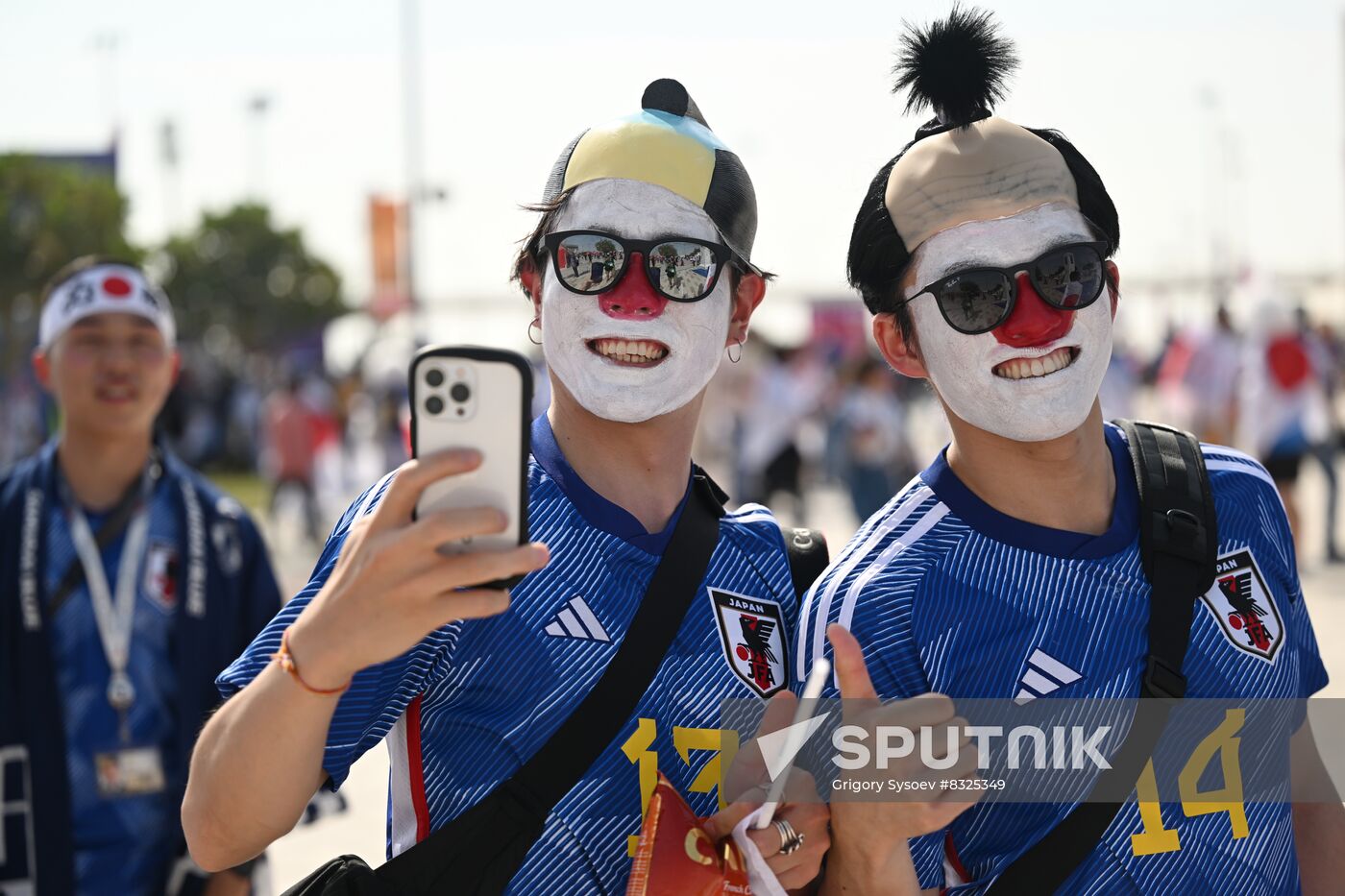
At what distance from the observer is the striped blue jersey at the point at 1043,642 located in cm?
245

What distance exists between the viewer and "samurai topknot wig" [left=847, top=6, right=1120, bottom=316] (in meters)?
2.61

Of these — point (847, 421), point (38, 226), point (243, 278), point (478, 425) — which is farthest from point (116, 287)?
point (243, 278)

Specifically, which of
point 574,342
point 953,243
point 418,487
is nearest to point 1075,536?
point 953,243

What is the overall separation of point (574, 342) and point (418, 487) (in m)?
0.88

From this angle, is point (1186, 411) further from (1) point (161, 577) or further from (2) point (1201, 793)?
(2) point (1201, 793)

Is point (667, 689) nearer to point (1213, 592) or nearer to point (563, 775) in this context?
point (563, 775)

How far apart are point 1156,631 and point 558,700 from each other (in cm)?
99

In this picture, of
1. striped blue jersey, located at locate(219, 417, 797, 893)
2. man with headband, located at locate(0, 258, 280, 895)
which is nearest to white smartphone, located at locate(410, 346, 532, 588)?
striped blue jersey, located at locate(219, 417, 797, 893)

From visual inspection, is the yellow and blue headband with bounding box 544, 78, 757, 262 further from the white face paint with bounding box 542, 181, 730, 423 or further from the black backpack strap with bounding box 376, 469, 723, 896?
the black backpack strap with bounding box 376, 469, 723, 896

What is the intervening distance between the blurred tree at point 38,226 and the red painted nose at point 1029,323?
22.4 metres

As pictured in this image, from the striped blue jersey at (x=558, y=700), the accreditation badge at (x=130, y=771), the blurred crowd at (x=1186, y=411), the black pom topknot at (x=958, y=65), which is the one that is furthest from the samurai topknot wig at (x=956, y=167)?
the blurred crowd at (x=1186, y=411)

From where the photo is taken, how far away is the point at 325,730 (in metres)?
1.97

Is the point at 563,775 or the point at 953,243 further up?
the point at 953,243

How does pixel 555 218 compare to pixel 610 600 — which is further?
pixel 555 218
